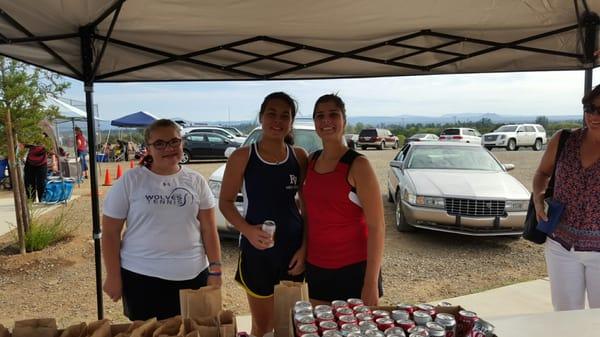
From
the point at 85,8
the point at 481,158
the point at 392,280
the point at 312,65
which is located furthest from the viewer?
the point at 481,158

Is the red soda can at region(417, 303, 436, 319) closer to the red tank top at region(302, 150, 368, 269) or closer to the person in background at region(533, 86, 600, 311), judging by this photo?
the red tank top at region(302, 150, 368, 269)

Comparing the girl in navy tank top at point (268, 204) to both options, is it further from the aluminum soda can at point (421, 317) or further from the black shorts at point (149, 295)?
the aluminum soda can at point (421, 317)

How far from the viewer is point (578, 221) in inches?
90.4

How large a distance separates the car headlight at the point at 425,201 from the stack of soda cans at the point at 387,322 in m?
4.74

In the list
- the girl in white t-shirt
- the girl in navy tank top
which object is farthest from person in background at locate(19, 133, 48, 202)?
the girl in navy tank top

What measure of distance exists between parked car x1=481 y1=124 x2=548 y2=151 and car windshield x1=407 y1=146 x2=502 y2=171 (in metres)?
20.8

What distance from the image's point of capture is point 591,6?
291 cm

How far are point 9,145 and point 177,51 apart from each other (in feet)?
12.7

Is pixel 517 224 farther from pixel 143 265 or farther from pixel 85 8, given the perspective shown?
pixel 85 8

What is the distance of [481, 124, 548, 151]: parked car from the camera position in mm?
26531

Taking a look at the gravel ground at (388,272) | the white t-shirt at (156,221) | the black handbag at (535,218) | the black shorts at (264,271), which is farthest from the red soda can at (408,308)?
the gravel ground at (388,272)

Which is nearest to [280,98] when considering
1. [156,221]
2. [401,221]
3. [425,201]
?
[156,221]

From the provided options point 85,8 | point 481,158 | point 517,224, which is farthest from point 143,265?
point 481,158

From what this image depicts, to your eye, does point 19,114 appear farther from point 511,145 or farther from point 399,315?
point 511,145
